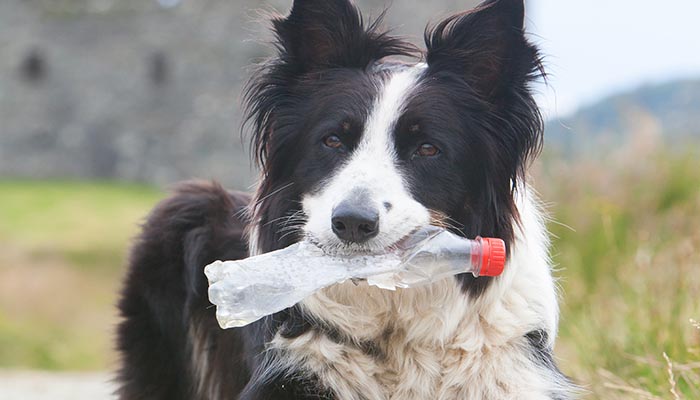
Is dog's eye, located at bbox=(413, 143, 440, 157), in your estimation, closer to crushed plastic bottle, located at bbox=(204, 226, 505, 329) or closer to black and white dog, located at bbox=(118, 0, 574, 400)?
black and white dog, located at bbox=(118, 0, 574, 400)

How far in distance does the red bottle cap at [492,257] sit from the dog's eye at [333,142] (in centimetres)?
64

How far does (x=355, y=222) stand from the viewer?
3.21 meters

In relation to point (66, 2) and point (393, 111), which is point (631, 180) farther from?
point (66, 2)

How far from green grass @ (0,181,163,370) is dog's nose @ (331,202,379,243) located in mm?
2474

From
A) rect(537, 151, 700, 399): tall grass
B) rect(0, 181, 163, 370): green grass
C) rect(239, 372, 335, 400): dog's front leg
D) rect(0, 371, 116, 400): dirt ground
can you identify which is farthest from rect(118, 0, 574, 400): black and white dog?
rect(0, 371, 116, 400): dirt ground

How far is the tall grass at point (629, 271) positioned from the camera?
16.3 ft

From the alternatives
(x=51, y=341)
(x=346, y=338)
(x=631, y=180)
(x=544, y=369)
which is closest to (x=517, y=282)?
(x=544, y=369)

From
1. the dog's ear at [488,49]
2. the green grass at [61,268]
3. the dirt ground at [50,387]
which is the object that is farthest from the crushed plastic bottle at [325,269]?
the dirt ground at [50,387]

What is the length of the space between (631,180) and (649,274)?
3.38m

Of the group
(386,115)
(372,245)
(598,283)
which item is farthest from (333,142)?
(598,283)

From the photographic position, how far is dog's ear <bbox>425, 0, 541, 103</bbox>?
146 inches

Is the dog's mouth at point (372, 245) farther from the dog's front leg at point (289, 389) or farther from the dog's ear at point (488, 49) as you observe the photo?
the dog's ear at point (488, 49)

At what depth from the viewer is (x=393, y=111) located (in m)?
3.61

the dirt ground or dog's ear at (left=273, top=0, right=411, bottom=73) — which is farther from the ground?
dog's ear at (left=273, top=0, right=411, bottom=73)
